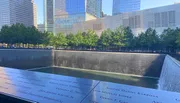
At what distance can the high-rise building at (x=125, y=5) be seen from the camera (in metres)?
56.4

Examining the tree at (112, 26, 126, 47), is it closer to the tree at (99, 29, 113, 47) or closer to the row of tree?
the row of tree

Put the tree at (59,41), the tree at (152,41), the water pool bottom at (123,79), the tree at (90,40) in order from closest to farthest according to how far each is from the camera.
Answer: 1. the water pool bottom at (123,79)
2. the tree at (152,41)
3. the tree at (90,40)
4. the tree at (59,41)

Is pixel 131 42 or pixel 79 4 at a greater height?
pixel 79 4

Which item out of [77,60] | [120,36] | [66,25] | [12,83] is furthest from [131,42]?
[66,25]

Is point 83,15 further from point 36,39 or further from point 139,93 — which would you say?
point 139,93

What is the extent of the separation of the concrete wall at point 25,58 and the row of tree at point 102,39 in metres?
8.15

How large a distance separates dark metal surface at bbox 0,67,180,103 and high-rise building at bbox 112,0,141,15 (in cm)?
5659

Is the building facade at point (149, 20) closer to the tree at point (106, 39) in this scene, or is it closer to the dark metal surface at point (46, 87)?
the tree at point (106, 39)

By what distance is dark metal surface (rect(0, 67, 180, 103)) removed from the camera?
1837mm

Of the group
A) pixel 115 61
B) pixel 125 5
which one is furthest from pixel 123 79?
pixel 125 5

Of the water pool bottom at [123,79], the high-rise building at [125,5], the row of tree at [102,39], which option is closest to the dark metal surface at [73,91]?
the water pool bottom at [123,79]

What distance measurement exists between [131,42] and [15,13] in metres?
38.2

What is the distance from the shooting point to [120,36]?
3212 centimetres

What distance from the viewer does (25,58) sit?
2109 centimetres
